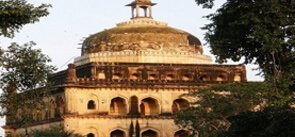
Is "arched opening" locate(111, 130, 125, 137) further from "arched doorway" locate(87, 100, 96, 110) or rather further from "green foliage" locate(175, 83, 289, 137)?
"green foliage" locate(175, 83, 289, 137)

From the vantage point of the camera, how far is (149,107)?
90.8m

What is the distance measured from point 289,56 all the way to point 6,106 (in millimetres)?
10591

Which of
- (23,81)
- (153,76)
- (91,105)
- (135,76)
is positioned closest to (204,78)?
(153,76)

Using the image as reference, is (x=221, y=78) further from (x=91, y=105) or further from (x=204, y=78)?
(x=91, y=105)

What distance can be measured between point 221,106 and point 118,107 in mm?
23051

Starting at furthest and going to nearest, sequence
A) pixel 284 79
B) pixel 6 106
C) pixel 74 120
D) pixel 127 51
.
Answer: pixel 127 51 → pixel 74 120 → pixel 6 106 → pixel 284 79

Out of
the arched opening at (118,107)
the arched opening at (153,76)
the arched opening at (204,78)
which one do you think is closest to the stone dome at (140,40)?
the arched opening at (153,76)

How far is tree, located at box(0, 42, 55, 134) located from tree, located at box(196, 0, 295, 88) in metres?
6.33

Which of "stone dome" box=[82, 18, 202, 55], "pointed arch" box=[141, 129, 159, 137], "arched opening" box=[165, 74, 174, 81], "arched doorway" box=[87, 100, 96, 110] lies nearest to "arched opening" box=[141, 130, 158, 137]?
"pointed arch" box=[141, 129, 159, 137]

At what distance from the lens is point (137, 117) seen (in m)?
87.8

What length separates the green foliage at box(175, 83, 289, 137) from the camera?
2633 inches

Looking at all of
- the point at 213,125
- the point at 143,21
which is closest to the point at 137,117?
the point at 143,21

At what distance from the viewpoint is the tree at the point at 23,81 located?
119 feet

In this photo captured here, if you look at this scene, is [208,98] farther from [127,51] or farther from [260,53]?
[260,53]
